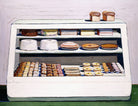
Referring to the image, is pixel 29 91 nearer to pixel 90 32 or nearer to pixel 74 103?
pixel 74 103

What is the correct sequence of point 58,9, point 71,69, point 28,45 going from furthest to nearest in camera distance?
1. point 58,9
2. point 71,69
3. point 28,45

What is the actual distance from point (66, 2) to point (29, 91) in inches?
76.9

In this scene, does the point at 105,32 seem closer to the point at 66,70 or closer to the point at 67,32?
the point at 67,32

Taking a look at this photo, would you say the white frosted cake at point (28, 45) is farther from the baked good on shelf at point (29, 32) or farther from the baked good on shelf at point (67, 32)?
the baked good on shelf at point (67, 32)

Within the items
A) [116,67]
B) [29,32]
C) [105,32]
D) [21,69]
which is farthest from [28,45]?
[116,67]

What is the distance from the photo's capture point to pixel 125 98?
4754 millimetres

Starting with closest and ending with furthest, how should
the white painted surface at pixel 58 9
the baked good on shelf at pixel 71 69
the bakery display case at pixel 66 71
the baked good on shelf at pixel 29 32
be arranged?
1. the bakery display case at pixel 66 71
2. the baked good on shelf at pixel 29 32
3. the baked good on shelf at pixel 71 69
4. the white painted surface at pixel 58 9

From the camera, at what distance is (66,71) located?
490cm

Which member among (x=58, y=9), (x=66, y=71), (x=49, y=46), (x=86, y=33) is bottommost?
(x=66, y=71)

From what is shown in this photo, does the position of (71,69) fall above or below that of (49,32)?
below

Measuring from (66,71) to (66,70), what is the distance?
0.06 meters

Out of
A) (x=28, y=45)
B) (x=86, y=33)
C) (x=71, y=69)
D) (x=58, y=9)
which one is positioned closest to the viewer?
(x=28, y=45)

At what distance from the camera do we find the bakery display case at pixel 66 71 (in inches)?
184

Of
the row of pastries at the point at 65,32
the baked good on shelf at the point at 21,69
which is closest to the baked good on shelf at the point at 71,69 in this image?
the row of pastries at the point at 65,32
